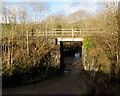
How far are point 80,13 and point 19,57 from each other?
23.6 meters

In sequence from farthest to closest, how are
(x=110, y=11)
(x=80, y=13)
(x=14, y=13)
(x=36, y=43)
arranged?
(x=80, y=13) < (x=14, y=13) < (x=36, y=43) < (x=110, y=11)

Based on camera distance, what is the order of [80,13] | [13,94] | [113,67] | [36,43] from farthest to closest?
[80,13], [36,43], [113,67], [13,94]

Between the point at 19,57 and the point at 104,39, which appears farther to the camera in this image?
the point at 19,57

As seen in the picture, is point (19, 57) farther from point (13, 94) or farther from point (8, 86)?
point (13, 94)

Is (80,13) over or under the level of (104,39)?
over

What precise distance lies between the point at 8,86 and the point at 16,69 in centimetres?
115

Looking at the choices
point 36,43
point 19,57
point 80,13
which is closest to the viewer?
point 19,57

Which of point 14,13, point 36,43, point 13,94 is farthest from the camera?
point 14,13

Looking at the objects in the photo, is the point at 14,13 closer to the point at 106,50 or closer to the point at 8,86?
the point at 8,86

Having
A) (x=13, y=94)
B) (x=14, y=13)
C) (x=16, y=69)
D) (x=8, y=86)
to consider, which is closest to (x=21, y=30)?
(x=14, y=13)

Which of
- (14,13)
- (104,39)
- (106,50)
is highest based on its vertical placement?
(14,13)

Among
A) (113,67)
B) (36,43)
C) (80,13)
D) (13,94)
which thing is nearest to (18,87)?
(13,94)

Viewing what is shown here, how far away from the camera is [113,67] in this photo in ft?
24.0

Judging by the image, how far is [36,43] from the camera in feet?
37.8
